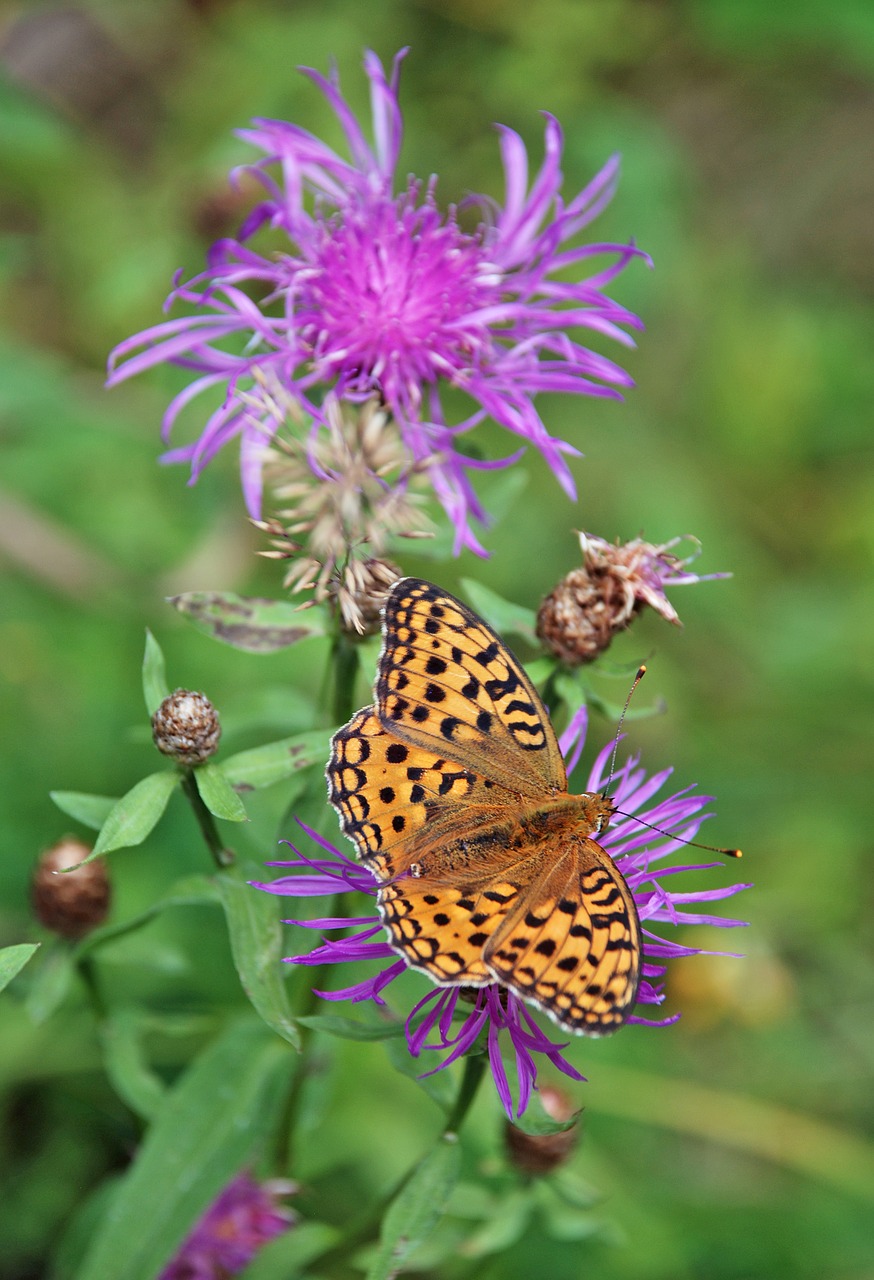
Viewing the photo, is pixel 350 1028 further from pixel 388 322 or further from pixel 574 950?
pixel 388 322

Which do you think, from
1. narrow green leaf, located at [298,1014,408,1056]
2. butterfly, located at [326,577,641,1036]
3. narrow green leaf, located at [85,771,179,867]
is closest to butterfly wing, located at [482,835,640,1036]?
butterfly, located at [326,577,641,1036]

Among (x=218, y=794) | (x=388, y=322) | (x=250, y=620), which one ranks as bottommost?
(x=218, y=794)

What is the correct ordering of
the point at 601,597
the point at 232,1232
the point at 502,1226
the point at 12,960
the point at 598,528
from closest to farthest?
1. the point at 12,960
2. the point at 601,597
3. the point at 502,1226
4. the point at 232,1232
5. the point at 598,528

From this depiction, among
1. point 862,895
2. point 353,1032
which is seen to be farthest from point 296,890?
point 862,895

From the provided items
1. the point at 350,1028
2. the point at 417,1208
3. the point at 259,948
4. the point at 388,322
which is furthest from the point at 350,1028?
the point at 388,322

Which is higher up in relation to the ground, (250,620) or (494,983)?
(250,620)

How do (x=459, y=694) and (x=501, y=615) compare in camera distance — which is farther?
(x=501, y=615)

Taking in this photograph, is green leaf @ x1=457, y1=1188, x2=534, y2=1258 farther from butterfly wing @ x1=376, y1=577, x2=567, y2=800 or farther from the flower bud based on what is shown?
the flower bud
